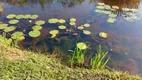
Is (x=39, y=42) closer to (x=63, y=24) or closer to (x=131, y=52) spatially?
(x=63, y=24)

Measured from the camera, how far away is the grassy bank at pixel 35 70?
2.37 meters

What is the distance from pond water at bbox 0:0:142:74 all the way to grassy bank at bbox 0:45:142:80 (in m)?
0.77

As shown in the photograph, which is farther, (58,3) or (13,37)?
(58,3)

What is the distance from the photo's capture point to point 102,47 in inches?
146

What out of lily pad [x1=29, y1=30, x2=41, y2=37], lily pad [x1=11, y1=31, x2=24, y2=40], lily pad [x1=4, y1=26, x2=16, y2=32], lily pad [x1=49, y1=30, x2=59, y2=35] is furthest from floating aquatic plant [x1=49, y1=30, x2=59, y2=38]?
lily pad [x1=4, y1=26, x2=16, y2=32]

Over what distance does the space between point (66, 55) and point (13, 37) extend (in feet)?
3.39

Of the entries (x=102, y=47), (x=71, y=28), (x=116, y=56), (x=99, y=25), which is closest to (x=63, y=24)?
(x=71, y=28)

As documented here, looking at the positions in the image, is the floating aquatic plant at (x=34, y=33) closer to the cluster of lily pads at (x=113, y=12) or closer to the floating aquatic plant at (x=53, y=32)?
the floating aquatic plant at (x=53, y=32)

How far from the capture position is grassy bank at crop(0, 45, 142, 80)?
2.37 metres

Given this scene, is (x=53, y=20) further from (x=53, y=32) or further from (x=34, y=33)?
(x=34, y=33)

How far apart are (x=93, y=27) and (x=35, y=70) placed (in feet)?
6.88

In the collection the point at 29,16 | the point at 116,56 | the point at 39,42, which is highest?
the point at 29,16

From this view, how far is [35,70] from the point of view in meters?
2.46

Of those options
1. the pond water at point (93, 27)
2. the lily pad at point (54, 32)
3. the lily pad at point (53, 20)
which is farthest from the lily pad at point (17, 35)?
the lily pad at point (53, 20)
